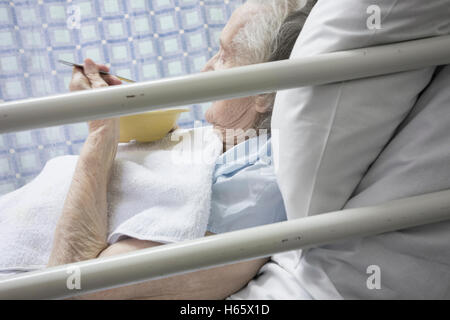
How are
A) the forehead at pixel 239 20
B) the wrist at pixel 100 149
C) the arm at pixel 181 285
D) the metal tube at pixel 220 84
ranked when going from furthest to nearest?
the forehead at pixel 239 20 < the wrist at pixel 100 149 < the arm at pixel 181 285 < the metal tube at pixel 220 84

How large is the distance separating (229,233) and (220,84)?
181 millimetres

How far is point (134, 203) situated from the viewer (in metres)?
0.83

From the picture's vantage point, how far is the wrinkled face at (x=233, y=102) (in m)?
1.00

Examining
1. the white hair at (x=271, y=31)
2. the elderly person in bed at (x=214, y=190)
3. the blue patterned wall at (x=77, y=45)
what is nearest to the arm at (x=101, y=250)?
the elderly person in bed at (x=214, y=190)

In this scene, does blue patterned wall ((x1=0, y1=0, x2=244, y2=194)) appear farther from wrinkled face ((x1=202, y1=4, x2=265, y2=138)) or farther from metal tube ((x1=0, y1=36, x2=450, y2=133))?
metal tube ((x1=0, y1=36, x2=450, y2=133))

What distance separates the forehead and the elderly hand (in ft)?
1.05

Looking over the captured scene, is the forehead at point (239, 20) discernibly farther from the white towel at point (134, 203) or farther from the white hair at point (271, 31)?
the white towel at point (134, 203)

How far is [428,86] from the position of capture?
0.61 meters

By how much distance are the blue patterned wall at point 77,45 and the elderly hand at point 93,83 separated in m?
0.76

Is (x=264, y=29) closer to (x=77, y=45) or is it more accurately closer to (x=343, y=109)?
(x=343, y=109)

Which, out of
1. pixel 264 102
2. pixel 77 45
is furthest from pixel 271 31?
pixel 77 45

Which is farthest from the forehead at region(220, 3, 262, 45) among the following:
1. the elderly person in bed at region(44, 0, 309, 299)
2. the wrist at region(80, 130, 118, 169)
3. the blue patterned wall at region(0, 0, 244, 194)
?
the blue patterned wall at region(0, 0, 244, 194)

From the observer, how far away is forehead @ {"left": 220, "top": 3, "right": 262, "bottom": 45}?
978 mm
